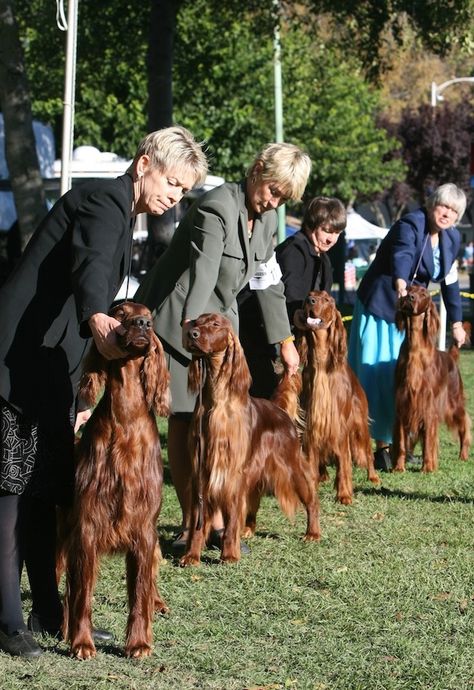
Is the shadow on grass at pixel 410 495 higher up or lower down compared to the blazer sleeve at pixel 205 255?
lower down

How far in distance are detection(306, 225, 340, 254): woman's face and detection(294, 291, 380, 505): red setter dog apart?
0.32 m

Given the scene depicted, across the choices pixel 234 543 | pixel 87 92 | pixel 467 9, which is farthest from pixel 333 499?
pixel 87 92

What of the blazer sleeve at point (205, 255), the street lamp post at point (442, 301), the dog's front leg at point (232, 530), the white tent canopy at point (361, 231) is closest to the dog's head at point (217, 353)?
the blazer sleeve at point (205, 255)

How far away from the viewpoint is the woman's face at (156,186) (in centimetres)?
414

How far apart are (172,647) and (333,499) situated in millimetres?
2925

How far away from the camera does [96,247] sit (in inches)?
151

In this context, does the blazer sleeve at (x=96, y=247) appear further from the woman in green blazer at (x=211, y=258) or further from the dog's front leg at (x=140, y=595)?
the woman in green blazer at (x=211, y=258)

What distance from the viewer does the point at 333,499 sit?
7121mm

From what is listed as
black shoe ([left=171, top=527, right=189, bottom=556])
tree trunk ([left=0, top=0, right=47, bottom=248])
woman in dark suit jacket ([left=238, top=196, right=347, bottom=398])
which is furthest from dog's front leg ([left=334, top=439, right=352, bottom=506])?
tree trunk ([left=0, top=0, right=47, bottom=248])

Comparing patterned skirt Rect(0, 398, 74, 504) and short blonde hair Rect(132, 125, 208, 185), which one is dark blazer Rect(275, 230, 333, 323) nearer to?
short blonde hair Rect(132, 125, 208, 185)

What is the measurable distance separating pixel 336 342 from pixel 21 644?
10.5 ft

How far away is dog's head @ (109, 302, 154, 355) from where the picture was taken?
12.3ft

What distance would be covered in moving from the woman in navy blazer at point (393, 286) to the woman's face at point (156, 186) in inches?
145

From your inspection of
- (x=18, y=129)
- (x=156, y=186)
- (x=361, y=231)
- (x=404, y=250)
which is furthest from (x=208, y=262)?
(x=361, y=231)
